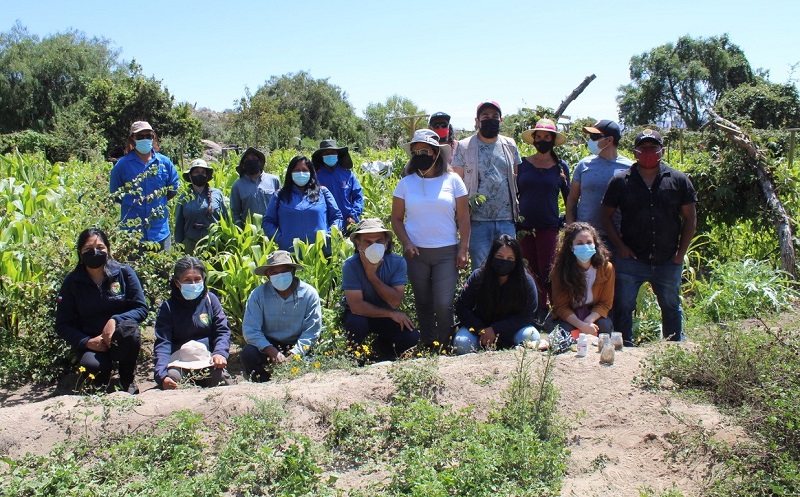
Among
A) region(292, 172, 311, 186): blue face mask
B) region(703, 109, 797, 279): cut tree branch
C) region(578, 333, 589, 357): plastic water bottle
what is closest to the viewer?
region(578, 333, 589, 357): plastic water bottle

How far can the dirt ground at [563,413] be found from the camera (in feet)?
10.9

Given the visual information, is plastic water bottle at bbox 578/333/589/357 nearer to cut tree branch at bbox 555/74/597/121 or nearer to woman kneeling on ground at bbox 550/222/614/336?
woman kneeling on ground at bbox 550/222/614/336

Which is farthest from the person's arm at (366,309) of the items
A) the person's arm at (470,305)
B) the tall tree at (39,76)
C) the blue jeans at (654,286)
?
the tall tree at (39,76)

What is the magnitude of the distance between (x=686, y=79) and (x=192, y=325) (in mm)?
39695

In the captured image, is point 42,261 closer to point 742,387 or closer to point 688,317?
point 742,387

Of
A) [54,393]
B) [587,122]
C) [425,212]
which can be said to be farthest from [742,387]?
[587,122]

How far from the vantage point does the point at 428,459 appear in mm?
3145

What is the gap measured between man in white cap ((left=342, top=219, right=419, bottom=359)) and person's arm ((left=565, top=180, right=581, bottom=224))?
136cm

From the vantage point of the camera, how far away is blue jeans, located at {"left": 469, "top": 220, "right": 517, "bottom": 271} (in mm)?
5285

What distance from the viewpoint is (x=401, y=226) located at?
16.8 ft

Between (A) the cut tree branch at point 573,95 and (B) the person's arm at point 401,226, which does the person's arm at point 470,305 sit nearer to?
(B) the person's arm at point 401,226

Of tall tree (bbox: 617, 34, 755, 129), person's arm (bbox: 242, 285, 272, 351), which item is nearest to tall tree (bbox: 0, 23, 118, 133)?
tall tree (bbox: 617, 34, 755, 129)

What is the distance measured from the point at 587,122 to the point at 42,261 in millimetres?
6900

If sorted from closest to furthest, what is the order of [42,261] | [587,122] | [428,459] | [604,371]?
[428,459], [604,371], [42,261], [587,122]
